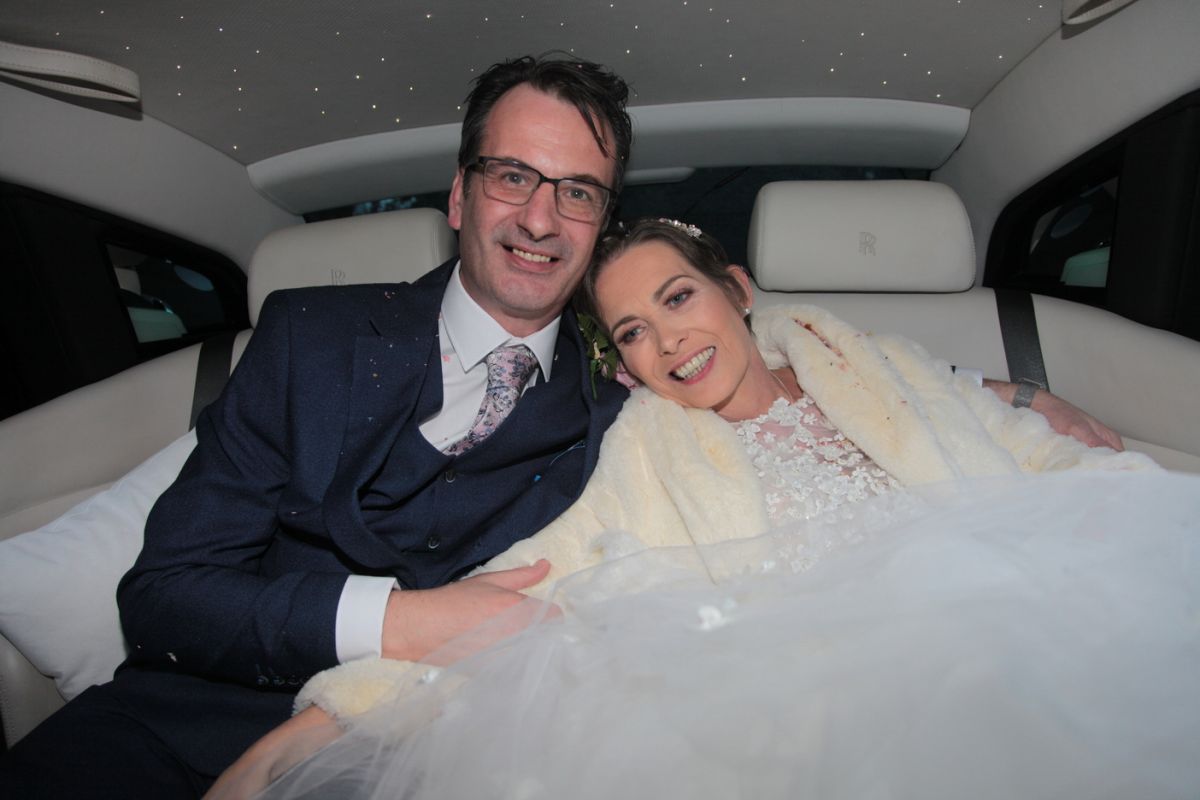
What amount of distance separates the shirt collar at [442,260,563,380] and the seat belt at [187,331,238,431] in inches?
38.6

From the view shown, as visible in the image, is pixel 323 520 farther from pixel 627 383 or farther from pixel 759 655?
pixel 759 655

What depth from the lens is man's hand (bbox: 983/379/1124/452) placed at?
69.3 inches

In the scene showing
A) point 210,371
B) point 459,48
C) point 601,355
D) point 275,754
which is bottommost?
point 275,754

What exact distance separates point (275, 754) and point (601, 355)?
111cm

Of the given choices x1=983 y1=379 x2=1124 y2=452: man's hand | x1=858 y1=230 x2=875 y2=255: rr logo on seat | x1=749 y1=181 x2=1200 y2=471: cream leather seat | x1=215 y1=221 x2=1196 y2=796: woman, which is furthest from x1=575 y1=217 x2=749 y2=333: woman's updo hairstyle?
x1=983 y1=379 x2=1124 y2=452: man's hand

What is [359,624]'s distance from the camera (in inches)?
52.7

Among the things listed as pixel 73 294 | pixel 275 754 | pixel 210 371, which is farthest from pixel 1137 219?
pixel 73 294

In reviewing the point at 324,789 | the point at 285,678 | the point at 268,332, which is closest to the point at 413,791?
the point at 324,789

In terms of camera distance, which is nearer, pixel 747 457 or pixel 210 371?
pixel 747 457

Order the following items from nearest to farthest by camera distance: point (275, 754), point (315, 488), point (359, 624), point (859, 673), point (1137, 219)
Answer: point (859, 673) < point (275, 754) < point (359, 624) < point (315, 488) < point (1137, 219)

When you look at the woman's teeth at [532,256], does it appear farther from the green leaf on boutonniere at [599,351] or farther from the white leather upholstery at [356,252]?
the white leather upholstery at [356,252]

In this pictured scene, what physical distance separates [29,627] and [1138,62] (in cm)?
309

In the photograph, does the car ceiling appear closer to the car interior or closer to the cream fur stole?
the car interior

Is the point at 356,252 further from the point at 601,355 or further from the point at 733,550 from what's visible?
the point at 733,550
